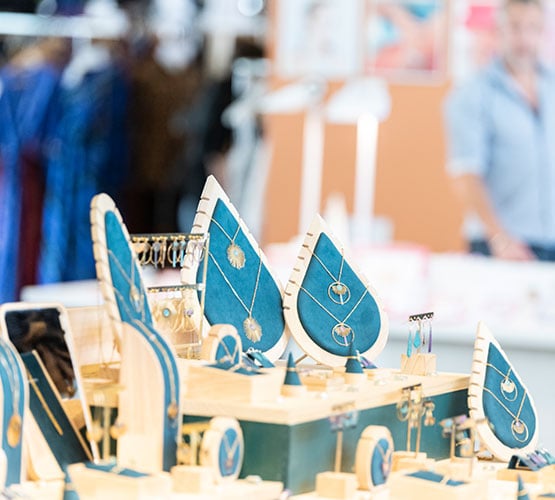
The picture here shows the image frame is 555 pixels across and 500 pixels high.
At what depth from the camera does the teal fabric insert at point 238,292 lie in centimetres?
168

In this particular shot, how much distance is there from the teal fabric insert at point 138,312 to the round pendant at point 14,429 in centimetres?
15

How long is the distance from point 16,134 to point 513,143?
196cm

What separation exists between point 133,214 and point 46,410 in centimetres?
428

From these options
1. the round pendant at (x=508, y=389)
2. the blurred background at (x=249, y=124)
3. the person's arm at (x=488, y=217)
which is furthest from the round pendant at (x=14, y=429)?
the person's arm at (x=488, y=217)

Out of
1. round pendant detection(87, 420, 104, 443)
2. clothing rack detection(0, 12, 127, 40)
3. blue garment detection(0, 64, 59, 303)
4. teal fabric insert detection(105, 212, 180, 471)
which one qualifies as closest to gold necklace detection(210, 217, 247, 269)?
teal fabric insert detection(105, 212, 180, 471)

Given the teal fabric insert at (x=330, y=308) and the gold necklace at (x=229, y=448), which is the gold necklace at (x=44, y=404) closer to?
the gold necklace at (x=229, y=448)

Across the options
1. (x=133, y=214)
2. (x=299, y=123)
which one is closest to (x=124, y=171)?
(x=133, y=214)

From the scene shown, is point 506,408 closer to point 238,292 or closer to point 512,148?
point 238,292

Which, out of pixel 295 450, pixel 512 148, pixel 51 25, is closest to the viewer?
pixel 295 450

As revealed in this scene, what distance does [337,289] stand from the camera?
5.65 feet

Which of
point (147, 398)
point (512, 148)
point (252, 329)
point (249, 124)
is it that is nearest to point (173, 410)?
point (147, 398)

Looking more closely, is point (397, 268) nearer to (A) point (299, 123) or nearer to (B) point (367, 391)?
(A) point (299, 123)

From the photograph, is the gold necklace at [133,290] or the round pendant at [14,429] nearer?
the round pendant at [14,429]

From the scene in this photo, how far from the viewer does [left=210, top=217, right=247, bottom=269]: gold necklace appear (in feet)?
5.57
